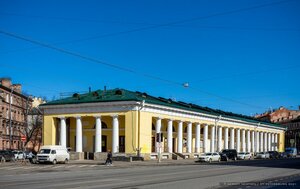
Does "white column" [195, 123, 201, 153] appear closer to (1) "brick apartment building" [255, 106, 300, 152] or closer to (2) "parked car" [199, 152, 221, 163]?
(2) "parked car" [199, 152, 221, 163]

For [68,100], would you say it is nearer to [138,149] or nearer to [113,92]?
[113,92]

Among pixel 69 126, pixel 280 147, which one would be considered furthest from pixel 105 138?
pixel 280 147

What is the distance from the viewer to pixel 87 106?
61125 mm

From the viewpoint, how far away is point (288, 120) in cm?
16225

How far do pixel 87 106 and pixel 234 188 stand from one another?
144 feet

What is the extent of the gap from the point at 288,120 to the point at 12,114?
107 meters

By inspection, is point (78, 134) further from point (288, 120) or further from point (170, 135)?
point (288, 120)

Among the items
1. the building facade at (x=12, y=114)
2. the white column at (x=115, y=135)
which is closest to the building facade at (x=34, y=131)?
the building facade at (x=12, y=114)

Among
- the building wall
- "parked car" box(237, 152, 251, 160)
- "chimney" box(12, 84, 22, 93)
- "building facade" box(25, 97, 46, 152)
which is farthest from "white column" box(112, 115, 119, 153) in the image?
"chimney" box(12, 84, 22, 93)

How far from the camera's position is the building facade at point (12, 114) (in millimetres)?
81000

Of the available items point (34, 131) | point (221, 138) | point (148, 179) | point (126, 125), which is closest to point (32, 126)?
point (34, 131)

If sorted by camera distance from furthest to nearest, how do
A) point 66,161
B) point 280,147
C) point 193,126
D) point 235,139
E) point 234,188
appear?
point 280,147 → point 235,139 → point 193,126 → point 66,161 → point 234,188

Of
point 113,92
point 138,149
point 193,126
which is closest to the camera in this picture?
point 138,149

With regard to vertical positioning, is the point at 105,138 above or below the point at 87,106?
below
